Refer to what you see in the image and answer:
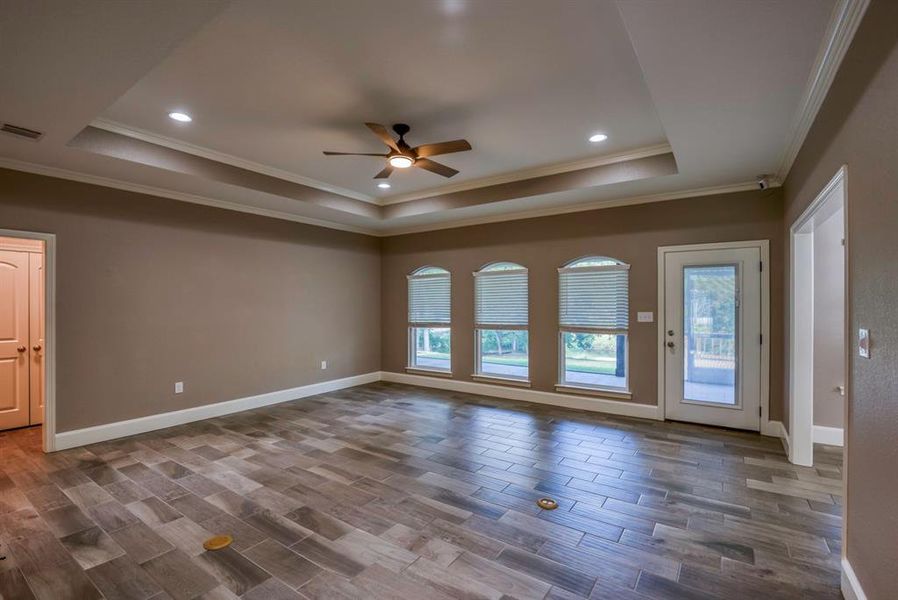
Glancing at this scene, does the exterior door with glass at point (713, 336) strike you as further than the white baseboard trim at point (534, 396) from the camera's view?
No

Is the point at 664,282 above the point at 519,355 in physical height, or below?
above

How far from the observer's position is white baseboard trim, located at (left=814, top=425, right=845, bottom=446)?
4.21 metres

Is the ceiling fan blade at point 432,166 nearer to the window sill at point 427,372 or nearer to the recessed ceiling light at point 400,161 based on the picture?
the recessed ceiling light at point 400,161

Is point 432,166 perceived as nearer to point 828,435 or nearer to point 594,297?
point 594,297

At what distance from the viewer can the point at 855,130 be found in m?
2.00

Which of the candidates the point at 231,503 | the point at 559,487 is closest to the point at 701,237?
the point at 559,487

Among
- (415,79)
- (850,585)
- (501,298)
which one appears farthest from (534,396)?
(415,79)

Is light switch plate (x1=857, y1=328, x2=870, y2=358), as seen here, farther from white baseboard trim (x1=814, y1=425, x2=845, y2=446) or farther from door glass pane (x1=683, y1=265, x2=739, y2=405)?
white baseboard trim (x1=814, y1=425, x2=845, y2=446)

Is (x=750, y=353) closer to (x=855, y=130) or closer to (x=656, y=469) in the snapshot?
(x=656, y=469)

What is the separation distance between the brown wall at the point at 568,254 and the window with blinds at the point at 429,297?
145mm

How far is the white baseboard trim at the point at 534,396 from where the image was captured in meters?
5.20

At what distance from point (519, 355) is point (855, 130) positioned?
4690mm

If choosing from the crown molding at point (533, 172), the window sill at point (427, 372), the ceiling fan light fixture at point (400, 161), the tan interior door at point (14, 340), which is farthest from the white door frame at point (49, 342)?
the window sill at point (427, 372)

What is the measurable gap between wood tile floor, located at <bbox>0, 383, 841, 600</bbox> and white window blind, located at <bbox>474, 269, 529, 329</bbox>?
80.0 inches
